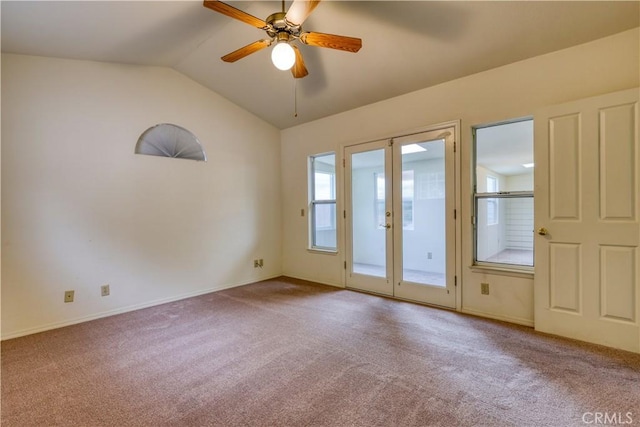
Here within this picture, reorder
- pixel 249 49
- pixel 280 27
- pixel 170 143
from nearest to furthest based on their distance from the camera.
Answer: pixel 280 27
pixel 249 49
pixel 170 143

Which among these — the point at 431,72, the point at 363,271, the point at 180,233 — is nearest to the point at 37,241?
the point at 180,233

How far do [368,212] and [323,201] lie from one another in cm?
84

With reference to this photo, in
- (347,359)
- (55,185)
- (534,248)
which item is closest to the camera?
(347,359)

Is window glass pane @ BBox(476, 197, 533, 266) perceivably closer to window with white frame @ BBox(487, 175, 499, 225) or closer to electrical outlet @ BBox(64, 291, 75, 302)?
window with white frame @ BBox(487, 175, 499, 225)

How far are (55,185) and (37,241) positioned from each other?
58 centimetres

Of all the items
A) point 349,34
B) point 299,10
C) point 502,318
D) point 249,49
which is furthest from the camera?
point 502,318

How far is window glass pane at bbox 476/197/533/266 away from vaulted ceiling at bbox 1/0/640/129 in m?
1.40

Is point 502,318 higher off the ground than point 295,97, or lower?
lower

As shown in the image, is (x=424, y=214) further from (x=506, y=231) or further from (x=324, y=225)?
(x=324, y=225)

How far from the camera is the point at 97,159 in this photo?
3.19 metres

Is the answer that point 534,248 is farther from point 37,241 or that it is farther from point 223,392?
point 37,241

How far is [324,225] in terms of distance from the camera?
4.61m

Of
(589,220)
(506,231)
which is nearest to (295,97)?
(506,231)

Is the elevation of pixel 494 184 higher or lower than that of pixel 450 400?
higher
